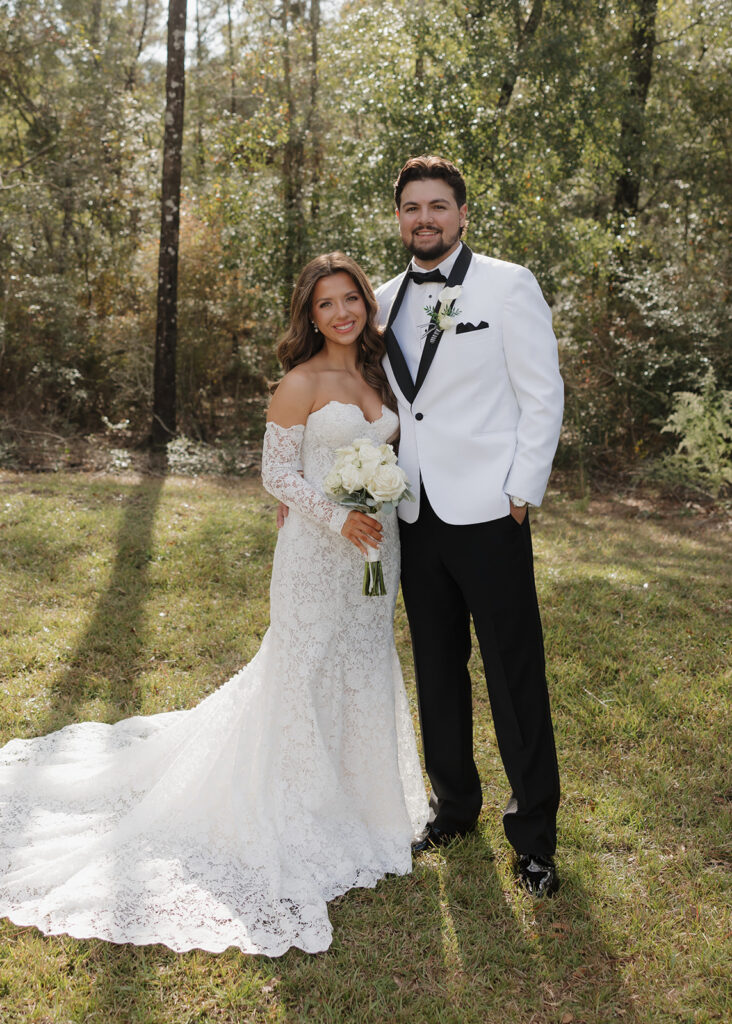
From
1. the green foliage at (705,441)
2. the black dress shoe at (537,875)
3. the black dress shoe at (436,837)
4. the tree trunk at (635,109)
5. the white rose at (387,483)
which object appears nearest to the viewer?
the white rose at (387,483)

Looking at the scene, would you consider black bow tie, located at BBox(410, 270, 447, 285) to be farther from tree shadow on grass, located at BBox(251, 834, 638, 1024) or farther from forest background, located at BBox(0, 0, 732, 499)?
forest background, located at BBox(0, 0, 732, 499)

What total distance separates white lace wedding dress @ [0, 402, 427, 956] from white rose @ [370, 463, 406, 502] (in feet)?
0.95

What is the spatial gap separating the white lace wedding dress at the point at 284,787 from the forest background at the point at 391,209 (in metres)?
7.23

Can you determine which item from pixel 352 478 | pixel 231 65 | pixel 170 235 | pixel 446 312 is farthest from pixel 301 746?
pixel 231 65

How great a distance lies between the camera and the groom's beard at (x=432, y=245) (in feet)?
10.4

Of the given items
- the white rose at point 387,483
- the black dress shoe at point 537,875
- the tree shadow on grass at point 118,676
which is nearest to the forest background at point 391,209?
the tree shadow on grass at point 118,676

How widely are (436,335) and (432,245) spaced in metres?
0.36

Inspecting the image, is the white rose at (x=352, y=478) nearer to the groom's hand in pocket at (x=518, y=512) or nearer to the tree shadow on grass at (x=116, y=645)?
the groom's hand in pocket at (x=518, y=512)

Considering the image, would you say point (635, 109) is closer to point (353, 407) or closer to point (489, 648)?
point (353, 407)

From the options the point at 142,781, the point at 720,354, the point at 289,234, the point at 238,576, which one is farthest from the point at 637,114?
the point at 142,781

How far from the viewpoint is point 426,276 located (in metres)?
3.25

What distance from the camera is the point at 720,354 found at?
10.4 m

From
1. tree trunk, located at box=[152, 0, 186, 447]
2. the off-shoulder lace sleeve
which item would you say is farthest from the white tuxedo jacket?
tree trunk, located at box=[152, 0, 186, 447]

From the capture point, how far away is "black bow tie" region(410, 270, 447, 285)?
322 cm
